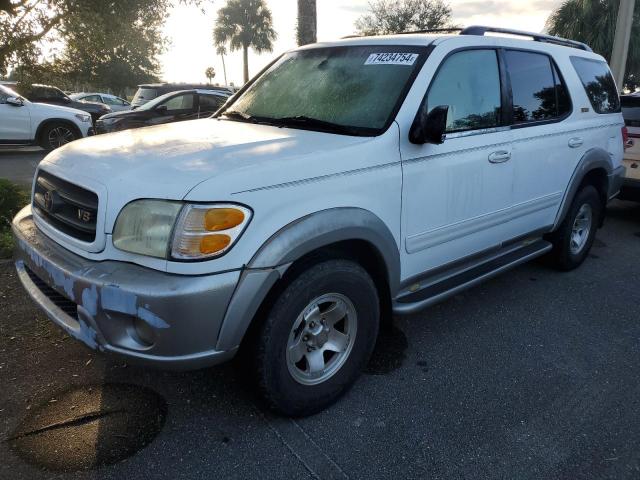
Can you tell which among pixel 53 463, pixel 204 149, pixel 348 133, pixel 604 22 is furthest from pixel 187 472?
pixel 604 22

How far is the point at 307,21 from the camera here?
830 centimetres

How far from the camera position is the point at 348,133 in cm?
287

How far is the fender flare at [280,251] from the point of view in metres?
2.21

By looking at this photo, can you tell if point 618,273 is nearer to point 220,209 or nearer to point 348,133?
point 348,133

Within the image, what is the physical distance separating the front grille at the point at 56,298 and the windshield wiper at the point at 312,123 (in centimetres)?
154

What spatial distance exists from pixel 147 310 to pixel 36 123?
11.1 meters

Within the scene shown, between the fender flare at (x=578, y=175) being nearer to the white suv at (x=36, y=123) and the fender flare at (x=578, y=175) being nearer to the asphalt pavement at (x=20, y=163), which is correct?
the asphalt pavement at (x=20, y=163)

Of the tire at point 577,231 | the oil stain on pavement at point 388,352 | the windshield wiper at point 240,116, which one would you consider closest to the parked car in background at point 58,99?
the windshield wiper at point 240,116

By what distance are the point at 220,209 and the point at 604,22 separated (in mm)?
23257

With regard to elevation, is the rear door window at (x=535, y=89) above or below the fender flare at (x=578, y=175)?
above

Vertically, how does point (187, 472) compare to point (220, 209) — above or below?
below

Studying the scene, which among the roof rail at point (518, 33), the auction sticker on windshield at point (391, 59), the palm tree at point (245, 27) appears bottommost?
the auction sticker on windshield at point (391, 59)

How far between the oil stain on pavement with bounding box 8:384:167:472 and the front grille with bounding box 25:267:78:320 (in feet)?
1.91

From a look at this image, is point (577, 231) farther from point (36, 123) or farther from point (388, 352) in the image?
point (36, 123)
